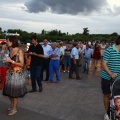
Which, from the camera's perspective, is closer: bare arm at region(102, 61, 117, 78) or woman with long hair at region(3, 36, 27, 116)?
bare arm at region(102, 61, 117, 78)

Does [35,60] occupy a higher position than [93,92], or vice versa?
[35,60]

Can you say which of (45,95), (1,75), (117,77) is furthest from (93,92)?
(117,77)

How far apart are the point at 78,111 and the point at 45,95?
90.0 inches

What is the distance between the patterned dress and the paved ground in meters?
0.51

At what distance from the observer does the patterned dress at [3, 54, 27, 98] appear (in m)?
7.03

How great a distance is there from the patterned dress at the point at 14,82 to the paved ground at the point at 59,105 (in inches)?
20.0

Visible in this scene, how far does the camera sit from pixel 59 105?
27.3ft

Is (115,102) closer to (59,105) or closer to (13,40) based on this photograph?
(13,40)

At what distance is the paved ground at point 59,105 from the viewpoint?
280 inches

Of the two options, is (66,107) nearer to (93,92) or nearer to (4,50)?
(93,92)

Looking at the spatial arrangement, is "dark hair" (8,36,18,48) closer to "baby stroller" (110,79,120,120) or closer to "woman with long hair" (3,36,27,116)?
"woman with long hair" (3,36,27,116)

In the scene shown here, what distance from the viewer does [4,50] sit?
10938 mm

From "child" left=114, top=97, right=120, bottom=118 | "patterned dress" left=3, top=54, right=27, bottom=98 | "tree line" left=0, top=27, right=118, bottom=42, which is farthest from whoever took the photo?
"tree line" left=0, top=27, right=118, bottom=42

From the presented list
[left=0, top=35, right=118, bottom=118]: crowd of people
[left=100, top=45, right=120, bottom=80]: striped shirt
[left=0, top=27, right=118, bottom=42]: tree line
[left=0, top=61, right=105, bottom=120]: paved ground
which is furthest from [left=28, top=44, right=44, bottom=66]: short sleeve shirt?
[left=0, top=27, right=118, bottom=42]: tree line
